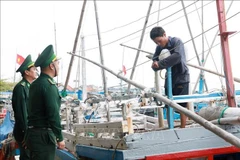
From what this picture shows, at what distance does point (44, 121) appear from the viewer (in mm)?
3383

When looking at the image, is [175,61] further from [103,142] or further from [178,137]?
[103,142]

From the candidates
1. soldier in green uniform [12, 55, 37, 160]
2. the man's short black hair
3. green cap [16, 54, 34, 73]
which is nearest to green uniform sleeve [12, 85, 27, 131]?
soldier in green uniform [12, 55, 37, 160]

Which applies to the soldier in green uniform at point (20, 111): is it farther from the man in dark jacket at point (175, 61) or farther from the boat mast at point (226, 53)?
the boat mast at point (226, 53)

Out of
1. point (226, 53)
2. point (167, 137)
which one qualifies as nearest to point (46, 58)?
point (167, 137)

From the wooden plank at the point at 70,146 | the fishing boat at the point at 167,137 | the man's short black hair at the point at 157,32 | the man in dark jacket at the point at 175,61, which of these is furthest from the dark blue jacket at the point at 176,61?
the wooden plank at the point at 70,146

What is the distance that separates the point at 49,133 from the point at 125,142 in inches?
28.9

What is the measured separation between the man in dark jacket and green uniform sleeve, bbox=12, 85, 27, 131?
1.64 metres

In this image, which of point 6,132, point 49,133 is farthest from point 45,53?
point 6,132

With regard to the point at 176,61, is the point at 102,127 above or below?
below

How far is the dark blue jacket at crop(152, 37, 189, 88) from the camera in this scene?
4102mm

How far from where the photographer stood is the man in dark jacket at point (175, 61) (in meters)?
4.11

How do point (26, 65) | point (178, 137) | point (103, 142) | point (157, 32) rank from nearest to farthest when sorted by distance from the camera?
point (178, 137) → point (103, 142) → point (157, 32) → point (26, 65)

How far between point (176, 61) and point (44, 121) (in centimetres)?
172

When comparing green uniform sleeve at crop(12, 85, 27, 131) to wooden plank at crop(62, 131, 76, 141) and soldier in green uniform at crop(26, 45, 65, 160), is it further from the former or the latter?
wooden plank at crop(62, 131, 76, 141)
